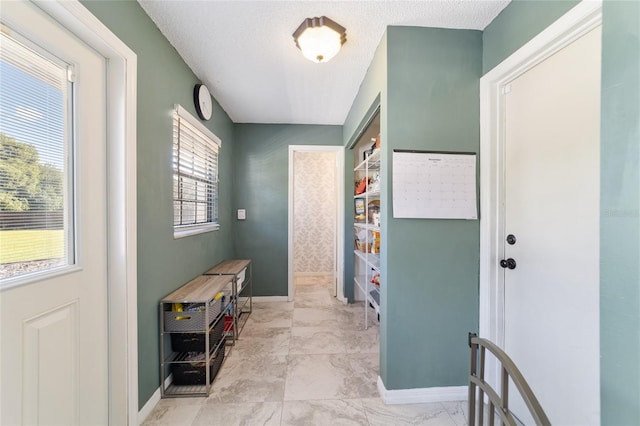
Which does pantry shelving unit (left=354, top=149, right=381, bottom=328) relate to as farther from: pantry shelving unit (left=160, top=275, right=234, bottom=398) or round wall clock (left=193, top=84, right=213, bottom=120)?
round wall clock (left=193, top=84, right=213, bottom=120)

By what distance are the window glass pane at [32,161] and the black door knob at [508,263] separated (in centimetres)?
220

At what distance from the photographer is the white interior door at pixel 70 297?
845 mm

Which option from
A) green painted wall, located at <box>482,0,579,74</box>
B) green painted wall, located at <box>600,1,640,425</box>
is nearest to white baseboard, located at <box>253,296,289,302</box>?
green painted wall, located at <box>600,1,640,425</box>

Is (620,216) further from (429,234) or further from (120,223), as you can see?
(120,223)

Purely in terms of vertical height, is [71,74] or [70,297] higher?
[71,74]

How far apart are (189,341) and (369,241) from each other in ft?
6.27

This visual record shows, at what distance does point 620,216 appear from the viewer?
2.37 feet

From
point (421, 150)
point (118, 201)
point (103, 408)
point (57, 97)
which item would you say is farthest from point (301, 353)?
point (57, 97)

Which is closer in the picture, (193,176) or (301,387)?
(301,387)

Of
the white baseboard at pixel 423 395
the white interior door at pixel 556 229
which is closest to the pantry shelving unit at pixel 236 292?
the white baseboard at pixel 423 395

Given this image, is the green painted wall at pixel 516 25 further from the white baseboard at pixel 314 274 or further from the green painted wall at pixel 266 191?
the white baseboard at pixel 314 274

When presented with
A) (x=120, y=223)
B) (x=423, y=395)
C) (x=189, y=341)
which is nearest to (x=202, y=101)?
(x=120, y=223)

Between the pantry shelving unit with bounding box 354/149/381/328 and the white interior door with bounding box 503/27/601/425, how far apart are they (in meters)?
0.86

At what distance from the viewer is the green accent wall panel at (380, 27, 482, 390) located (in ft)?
4.80
